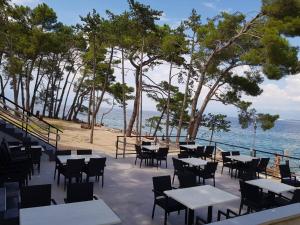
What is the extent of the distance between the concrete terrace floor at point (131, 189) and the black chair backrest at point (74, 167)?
17.0 inches

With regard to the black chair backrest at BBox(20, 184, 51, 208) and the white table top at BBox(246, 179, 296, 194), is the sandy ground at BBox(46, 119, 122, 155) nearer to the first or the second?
the white table top at BBox(246, 179, 296, 194)

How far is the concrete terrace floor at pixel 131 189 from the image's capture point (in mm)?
5434

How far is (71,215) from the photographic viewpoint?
3666 millimetres

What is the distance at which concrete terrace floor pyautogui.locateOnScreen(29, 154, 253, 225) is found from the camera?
543 centimetres

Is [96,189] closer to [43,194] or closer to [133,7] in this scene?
[43,194]

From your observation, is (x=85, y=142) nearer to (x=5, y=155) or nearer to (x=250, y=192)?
(x=5, y=155)

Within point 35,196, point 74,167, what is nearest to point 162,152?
point 74,167

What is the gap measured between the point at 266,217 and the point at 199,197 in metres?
1.63

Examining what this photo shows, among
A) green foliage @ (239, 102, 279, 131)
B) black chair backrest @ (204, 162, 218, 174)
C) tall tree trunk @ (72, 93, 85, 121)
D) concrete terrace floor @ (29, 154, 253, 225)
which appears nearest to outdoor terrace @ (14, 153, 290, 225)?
concrete terrace floor @ (29, 154, 253, 225)

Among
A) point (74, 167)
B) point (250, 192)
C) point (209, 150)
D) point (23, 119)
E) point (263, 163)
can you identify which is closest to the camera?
point (250, 192)

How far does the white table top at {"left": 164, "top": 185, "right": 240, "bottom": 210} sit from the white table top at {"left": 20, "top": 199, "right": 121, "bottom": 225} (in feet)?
3.91

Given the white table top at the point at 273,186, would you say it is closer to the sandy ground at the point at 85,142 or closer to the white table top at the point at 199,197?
the white table top at the point at 199,197

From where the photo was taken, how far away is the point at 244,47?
13.6 m

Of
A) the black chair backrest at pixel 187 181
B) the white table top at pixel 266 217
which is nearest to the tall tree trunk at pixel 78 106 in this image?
the black chair backrest at pixel 187 181
